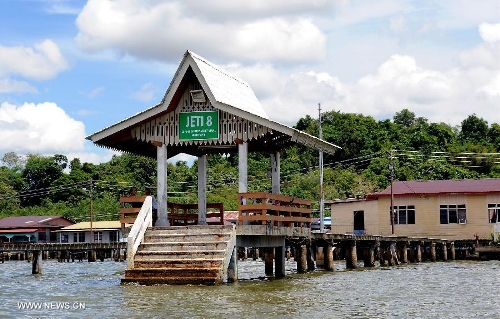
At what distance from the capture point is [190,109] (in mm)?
23031

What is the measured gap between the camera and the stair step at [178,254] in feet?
64.9

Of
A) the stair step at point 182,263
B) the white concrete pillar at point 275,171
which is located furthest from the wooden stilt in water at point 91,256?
the stair step at point 182,263

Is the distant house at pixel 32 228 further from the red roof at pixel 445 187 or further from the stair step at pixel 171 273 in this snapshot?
the stair step at pixel 171 273

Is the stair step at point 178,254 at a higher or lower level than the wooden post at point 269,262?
higher

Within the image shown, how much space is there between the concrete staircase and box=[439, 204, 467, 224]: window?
3317 cm

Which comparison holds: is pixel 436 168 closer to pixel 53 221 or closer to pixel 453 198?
pixel 453 198

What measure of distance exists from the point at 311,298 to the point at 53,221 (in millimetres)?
61400

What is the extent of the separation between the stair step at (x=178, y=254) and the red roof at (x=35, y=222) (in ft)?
186

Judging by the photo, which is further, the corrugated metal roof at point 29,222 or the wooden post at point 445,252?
the corrugated metal roof at point 29,222

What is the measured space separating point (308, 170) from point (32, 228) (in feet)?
98.7

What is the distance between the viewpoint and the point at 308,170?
81938mm

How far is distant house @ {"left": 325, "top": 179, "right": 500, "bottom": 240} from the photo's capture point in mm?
49938

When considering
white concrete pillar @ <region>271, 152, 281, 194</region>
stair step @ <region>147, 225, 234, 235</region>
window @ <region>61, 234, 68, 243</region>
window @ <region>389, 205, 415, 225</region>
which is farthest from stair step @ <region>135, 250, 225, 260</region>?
window @ <region>61, 234, 68, 243</region>

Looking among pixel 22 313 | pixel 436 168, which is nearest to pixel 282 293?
pixel 22 313
